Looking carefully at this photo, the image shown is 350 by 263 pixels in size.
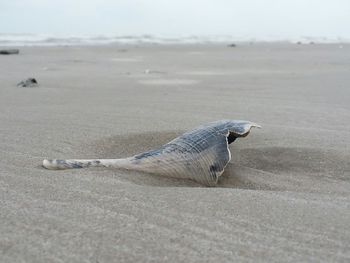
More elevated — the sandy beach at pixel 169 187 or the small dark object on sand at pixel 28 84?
the sandy beach at pixel 169 187

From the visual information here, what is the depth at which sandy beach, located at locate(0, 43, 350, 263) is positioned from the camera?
168 centimetres

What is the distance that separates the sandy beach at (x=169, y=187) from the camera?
1.68m

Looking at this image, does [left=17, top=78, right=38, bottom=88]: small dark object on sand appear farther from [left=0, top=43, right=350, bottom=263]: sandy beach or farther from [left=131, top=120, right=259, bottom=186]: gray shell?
[left=131, top=120, right=259, bottom=186]: gray shell

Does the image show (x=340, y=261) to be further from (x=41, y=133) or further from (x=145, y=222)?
(x=41, y=133)

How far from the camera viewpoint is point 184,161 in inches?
104

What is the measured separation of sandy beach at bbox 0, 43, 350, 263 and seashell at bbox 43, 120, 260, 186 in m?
0.07

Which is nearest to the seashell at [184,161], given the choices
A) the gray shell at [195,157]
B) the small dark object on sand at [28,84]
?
the gray shell at [195,157]

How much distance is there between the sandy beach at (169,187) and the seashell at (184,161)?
0.07 meters

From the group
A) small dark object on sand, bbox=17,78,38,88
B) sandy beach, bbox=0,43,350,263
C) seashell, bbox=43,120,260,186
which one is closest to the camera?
sandy beach, bbox=0,43,350,263

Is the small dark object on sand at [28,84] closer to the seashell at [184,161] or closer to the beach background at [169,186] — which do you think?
Result: the beach background at [169,186]

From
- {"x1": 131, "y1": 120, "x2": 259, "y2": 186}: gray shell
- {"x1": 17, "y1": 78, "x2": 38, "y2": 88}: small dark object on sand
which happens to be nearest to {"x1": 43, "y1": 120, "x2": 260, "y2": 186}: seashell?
{"x1": 131, "y1": 120, "x2": 259, "y2": 186}: gray shell

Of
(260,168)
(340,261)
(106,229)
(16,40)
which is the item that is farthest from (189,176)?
(16,40)

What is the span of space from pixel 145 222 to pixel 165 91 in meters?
4.21

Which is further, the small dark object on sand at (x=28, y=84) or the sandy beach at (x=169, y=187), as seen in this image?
the small dark object on sand at (x=28, y=84)
